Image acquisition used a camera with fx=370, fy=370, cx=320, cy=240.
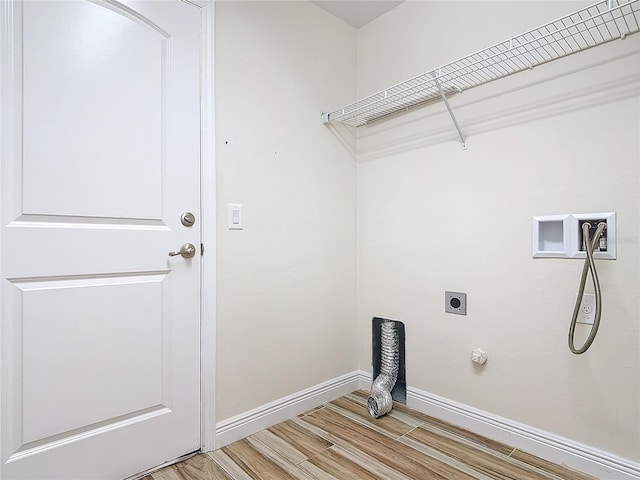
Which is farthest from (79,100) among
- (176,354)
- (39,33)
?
(176,354)

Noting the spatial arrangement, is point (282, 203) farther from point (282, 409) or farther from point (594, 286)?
point (594, 286)

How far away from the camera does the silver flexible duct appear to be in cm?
193

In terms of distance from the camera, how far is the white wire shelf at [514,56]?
51.7 inches

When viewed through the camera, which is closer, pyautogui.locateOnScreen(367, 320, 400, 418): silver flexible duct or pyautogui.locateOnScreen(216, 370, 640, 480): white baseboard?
pyautogui.locateOnScreen(216, 370, 640, 480): white baseboard

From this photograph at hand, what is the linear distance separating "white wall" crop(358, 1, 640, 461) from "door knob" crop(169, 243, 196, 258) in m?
1.07

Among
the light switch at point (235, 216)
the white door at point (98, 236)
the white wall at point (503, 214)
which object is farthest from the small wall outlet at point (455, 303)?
the white door at point (98, 236)

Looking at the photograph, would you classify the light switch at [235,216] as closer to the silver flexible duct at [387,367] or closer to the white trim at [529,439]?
the silver flexible duct at [387,367]

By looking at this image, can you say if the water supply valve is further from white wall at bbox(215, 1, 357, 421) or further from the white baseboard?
white wall at bbox(215, 1, 357, 421)

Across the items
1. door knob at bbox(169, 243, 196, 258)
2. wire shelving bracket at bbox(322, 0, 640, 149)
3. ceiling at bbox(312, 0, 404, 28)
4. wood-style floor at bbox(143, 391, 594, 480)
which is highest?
ceiling at bbox(312, 0, 404, 28)

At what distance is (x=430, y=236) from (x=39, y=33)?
1.79m

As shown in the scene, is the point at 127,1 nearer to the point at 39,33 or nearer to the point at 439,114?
the point at 39,33

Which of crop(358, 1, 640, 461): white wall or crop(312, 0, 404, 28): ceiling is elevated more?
crop(312, 0, 404, 28): ceiling

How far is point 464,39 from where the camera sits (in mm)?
1796

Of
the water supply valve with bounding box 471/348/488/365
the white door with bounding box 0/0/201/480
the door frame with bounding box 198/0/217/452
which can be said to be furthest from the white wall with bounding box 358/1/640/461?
the white door with bounding box 0/0/201/480
